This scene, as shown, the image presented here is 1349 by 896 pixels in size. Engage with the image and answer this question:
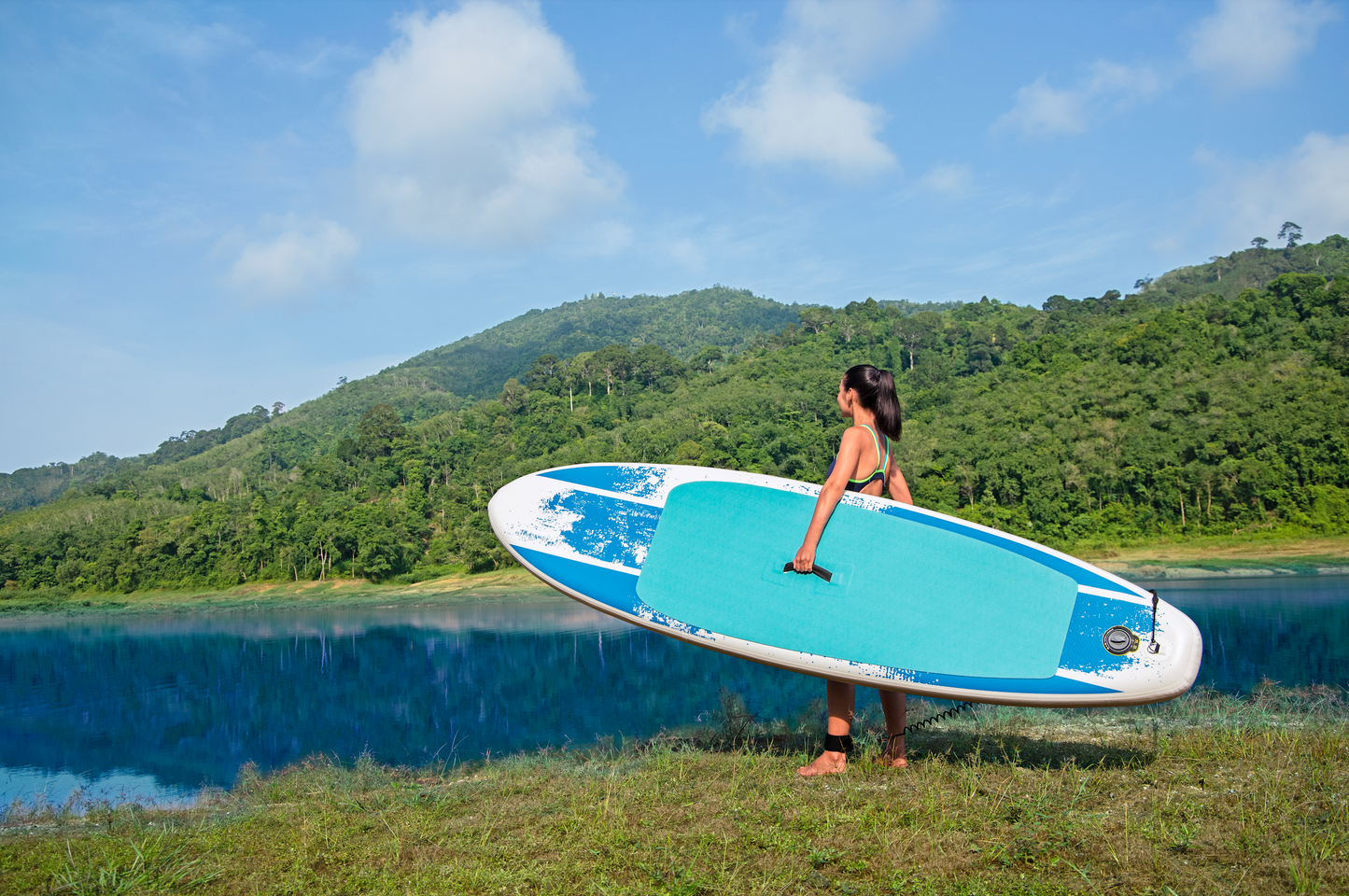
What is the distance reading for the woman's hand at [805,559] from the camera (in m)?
3.95

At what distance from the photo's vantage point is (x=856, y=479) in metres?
4.07

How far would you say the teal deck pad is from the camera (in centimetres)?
393

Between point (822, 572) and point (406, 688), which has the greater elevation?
point (822, 572)

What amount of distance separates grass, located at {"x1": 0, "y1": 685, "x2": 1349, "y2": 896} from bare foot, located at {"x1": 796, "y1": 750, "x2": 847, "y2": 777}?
87mm

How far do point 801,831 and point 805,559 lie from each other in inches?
55.4

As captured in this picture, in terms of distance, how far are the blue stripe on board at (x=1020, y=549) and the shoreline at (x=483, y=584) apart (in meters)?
18.2

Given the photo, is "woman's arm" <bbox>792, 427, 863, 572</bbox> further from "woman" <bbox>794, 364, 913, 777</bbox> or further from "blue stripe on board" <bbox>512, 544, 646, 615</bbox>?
"blue stripe on board" <bbox>512, 544, 646, 615</bbox>

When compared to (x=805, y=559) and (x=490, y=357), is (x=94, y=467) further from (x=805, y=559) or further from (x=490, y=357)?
(x=805, y=559)

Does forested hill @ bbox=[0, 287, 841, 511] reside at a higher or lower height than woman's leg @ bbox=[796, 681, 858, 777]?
higher

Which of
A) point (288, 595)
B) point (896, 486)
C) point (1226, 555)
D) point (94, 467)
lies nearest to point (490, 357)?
point (94, 467)

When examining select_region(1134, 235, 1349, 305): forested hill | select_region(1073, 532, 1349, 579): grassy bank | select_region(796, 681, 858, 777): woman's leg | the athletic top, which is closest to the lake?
select_region(1073, 532, 1349, 579): grassy bank

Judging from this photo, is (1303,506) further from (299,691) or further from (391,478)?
(391,478)

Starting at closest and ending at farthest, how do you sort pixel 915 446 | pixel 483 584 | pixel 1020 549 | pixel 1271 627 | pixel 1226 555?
pixel 1020 549 → pixel 1271 627 → pixel 1226 555 → pixel 483 584 → pixel 915 446

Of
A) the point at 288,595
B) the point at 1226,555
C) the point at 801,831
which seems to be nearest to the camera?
the point at 801,831
